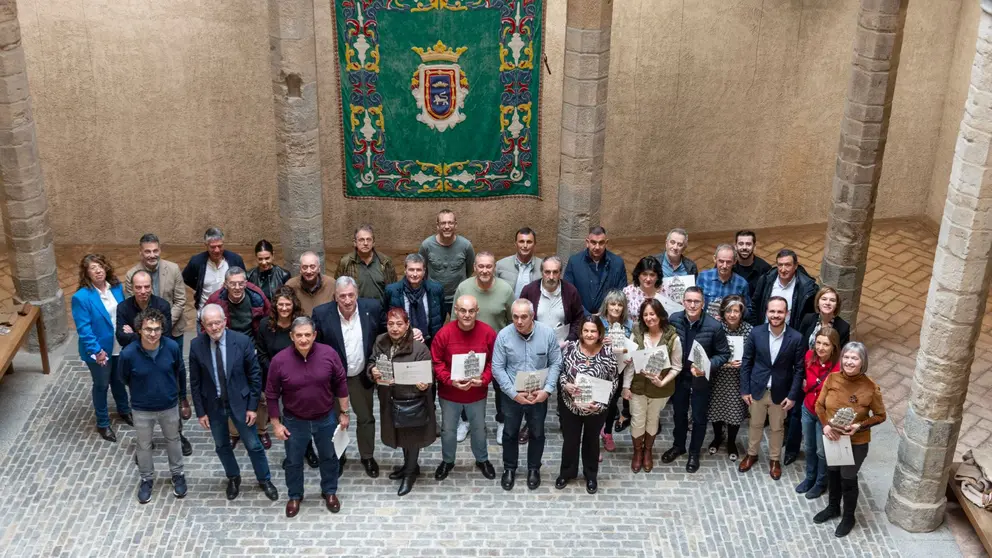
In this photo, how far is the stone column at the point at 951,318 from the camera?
27.2 ft

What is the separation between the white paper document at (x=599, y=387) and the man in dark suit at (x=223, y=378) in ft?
8.21

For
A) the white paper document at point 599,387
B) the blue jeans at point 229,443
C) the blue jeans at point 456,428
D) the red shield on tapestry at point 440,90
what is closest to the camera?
the white paper document at point 599,387

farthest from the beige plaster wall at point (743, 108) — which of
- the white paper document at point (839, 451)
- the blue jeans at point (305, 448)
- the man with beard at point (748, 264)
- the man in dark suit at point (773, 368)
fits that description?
the blue jeans at point (305, 448)

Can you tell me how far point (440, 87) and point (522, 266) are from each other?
3.06m

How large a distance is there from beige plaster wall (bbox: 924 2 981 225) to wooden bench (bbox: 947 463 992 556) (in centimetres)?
544

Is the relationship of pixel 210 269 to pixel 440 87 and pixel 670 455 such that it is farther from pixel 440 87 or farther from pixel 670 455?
pixel 670 455

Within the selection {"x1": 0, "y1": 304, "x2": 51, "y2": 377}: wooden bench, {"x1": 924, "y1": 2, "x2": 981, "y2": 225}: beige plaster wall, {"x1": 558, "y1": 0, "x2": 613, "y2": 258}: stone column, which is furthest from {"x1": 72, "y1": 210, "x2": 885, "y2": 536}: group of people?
{"x1": 924, "y1": 2, "x2": 981, "y2": 225}: beige plaster wall

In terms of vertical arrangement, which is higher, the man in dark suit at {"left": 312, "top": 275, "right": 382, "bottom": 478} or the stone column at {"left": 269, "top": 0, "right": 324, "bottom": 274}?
the stone column at {"left": 269, "top": 0, "right": 324, "bottom": 274}

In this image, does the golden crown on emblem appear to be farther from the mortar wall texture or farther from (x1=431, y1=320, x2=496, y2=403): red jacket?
(x1=431, y1=320, x2=496, y2=403): red jacket

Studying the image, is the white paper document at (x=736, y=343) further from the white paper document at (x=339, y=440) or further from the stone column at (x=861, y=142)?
the white paper document at (x=339, y=440)

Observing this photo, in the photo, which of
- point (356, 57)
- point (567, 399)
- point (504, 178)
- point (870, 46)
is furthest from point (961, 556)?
point (356, 57)

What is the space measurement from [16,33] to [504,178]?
5.12m

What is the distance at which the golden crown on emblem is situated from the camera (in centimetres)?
1263

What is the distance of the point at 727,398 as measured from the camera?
396 inches
